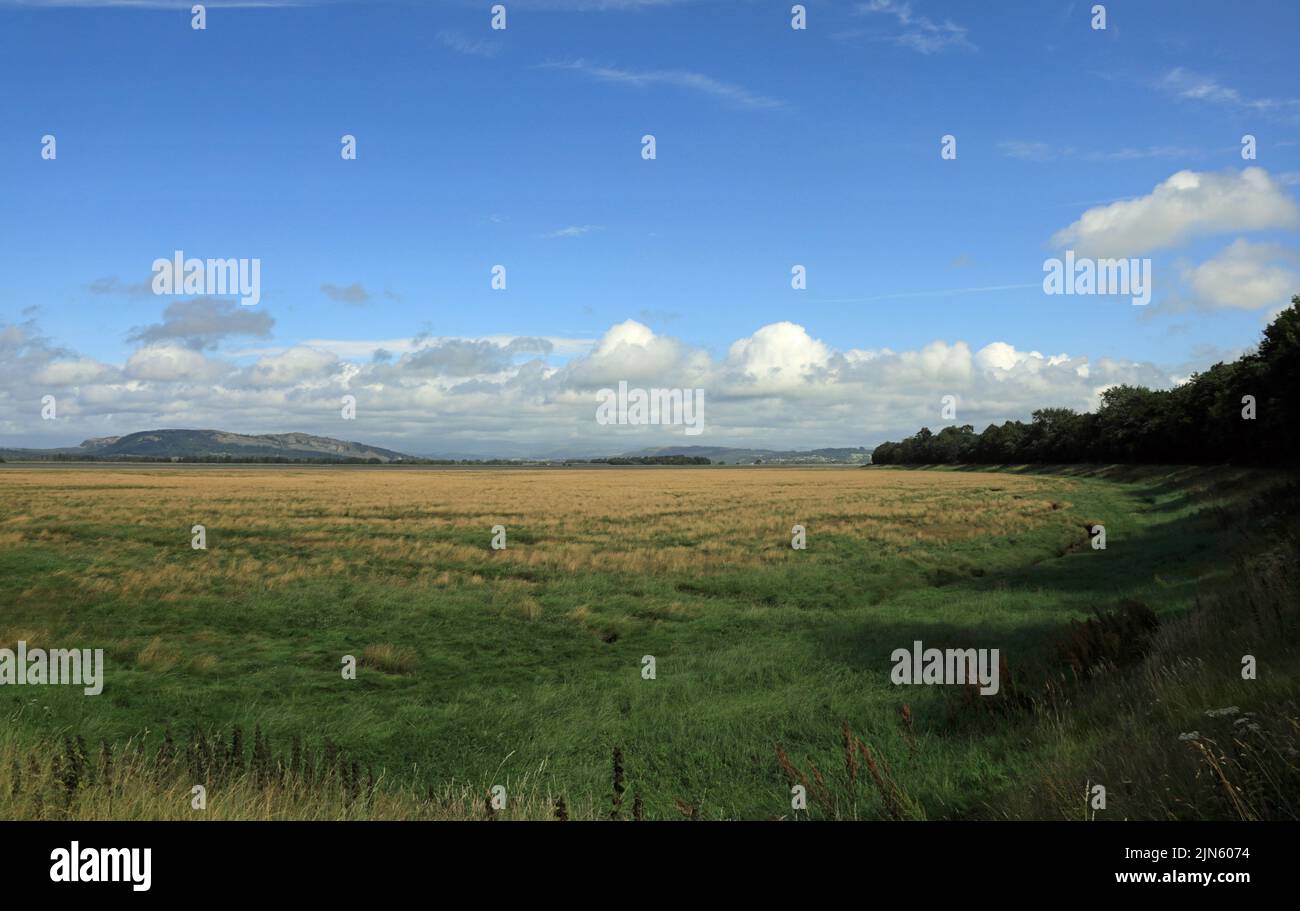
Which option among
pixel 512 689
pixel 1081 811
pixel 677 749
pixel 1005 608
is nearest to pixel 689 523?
pixel 1005 608

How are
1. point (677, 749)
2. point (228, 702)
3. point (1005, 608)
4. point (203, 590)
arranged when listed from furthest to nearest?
point (203, 590), point (1005, 608), point (228, 702), point (677, 749)

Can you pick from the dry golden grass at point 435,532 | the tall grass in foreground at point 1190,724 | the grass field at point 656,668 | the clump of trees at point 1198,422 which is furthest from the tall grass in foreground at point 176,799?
the clump of trees at point 1198,422

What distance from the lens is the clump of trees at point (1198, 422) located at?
41531 millimetres

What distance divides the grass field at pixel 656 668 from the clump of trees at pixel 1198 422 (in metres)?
11.7

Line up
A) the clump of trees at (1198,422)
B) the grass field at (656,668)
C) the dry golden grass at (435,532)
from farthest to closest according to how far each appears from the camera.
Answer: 1. the clump of trees at (1198,422)
2. the dry golden grass at (435,532)
3. the grass field at (656,668)

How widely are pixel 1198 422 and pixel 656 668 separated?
8146cm

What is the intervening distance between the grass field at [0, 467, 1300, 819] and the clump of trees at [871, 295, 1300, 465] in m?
11.7

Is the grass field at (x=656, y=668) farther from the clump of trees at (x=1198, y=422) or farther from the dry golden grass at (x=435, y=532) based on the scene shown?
the clump of trees at (x=1198, y=422)

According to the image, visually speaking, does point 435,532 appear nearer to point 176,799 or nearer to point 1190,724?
point 176,799

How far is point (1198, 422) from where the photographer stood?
77.6 m

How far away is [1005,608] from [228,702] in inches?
723

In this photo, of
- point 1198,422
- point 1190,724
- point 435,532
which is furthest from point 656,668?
point 1198,422
